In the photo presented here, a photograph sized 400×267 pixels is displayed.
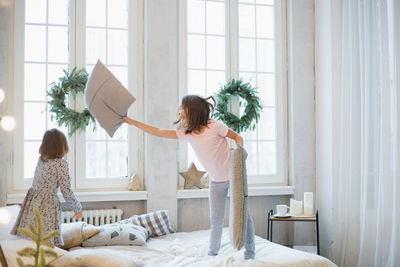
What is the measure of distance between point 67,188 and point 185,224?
150 centimetres

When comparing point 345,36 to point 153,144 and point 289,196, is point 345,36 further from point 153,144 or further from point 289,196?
point 153,144

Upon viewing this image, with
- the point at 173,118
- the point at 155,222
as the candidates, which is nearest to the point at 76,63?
the point at 173,118

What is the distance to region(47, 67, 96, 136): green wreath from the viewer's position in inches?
141

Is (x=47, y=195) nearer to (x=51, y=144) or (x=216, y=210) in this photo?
(x=51, y=144)

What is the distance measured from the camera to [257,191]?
156 inches

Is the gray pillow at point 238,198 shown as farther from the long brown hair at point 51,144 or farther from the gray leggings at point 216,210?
the long brown hair at point 51,144

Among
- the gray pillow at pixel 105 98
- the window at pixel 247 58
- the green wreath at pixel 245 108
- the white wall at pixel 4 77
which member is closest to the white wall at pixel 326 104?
the window at pixel 247 58

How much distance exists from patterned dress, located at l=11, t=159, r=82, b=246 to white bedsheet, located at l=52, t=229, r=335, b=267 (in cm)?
30

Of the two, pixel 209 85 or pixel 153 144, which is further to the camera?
pixel 209 85

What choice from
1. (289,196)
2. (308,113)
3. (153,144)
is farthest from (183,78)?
(289,196)

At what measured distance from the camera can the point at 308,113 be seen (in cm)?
416

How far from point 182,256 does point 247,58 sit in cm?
229

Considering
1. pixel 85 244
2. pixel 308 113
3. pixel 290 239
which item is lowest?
pixel 290 239

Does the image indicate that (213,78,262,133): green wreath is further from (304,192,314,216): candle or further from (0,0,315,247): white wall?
(304,192,314,216): candle
